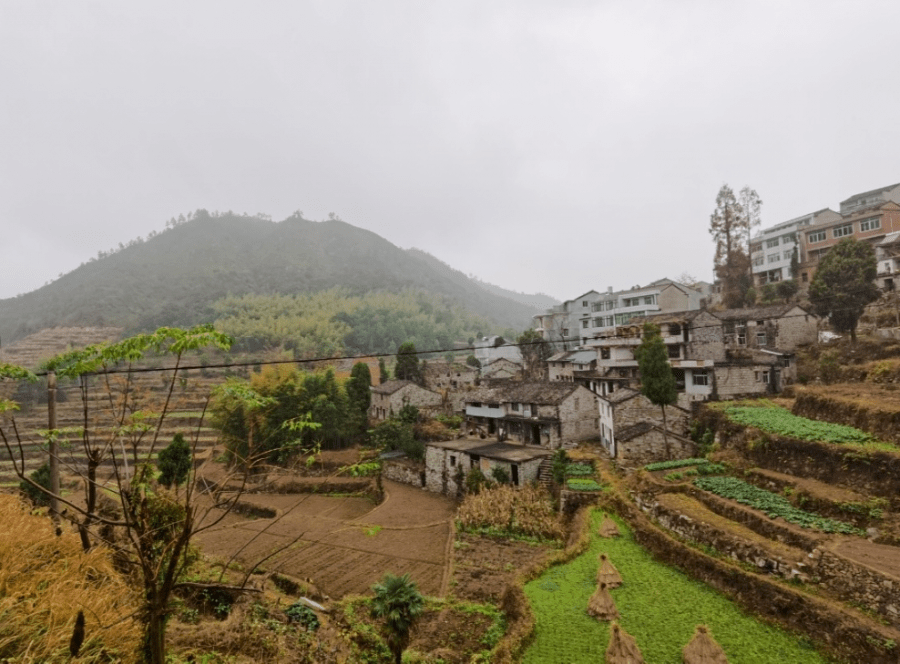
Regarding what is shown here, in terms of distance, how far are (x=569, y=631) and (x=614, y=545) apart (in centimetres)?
613

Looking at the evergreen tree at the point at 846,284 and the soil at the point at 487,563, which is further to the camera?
the evergreen tree at the point at 846,284

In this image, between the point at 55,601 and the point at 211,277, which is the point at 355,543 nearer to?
the point at 55,601

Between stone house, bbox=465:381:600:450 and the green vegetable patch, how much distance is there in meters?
15.6

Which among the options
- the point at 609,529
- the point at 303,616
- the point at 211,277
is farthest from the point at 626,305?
the point at 211,277

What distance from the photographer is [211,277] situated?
415 feet

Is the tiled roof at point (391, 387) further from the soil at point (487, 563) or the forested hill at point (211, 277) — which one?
the forested hill at point (211, 277)

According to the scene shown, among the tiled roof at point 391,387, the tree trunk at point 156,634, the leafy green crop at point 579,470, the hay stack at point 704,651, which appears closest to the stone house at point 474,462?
the leafy green crop at point 579,470

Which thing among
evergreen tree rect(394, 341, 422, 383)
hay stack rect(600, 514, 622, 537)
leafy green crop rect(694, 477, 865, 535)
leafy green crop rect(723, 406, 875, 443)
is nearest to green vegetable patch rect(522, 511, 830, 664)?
hay stack rect(600, 514, 622, 537)

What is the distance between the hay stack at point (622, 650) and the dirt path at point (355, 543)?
23.1 feet

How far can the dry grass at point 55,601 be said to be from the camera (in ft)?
17.0

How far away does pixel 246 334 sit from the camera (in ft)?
250

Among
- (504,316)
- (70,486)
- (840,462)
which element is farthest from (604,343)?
(504,316)

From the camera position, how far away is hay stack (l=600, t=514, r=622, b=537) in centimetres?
1856

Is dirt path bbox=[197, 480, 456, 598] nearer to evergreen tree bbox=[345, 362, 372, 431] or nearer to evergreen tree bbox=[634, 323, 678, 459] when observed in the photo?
evergreen tree bbox=[345, 362, 372, 431]
